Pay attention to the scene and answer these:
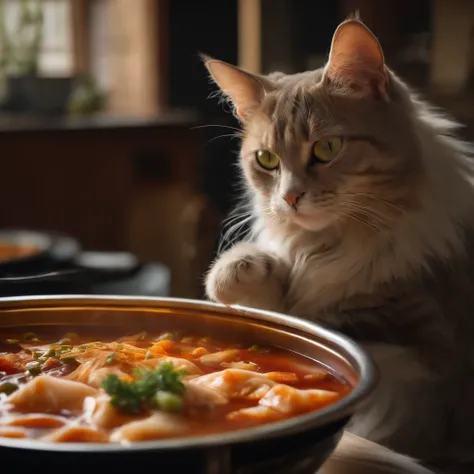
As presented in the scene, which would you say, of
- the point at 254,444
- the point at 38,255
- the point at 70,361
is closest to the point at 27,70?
the point at 38,255

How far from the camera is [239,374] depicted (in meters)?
0.85

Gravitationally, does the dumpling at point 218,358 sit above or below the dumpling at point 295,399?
below

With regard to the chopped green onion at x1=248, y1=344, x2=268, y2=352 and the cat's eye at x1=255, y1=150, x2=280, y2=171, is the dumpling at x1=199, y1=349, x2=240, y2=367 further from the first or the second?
the cat's eye at x1=255, y1=150, x2=280, y2=171

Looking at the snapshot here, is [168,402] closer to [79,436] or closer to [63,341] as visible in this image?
[79,436]

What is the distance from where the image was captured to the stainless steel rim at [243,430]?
58cm

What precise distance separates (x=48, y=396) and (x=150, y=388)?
0.11 metres

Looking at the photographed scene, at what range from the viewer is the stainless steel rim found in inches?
22.7

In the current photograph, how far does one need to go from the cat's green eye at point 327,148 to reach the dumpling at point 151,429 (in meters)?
0.75

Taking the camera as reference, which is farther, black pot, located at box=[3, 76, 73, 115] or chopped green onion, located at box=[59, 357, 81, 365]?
black pot, located at box=[3, 76, 73, 115]

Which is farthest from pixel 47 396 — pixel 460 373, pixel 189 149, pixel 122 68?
pixel 122 68

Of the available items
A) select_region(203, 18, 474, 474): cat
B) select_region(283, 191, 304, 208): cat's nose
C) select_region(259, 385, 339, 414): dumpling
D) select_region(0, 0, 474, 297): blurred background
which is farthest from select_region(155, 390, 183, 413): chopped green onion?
select_region(0, 0, 474, 297): blurred background

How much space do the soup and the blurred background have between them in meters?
1.10

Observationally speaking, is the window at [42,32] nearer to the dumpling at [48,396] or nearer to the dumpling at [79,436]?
the dumpling at [48,396]

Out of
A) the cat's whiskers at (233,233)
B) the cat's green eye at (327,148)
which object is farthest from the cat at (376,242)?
the cat's whiskers at (233,233)
